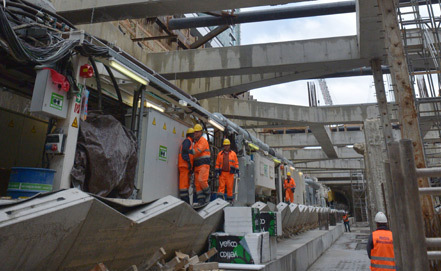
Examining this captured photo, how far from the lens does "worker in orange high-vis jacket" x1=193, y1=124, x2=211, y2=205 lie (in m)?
6.75

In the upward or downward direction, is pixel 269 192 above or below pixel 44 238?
above

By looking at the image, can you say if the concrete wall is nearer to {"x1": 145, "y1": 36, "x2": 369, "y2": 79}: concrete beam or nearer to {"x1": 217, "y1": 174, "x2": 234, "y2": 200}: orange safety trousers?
{"x1": 217, "y1": 174, "x2": 234, "y2": 200}: orange safety trousers

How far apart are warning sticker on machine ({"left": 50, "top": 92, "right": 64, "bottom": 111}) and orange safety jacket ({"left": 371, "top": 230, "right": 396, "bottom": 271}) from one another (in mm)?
4880

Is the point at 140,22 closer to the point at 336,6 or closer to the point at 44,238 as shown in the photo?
the point at 336,6

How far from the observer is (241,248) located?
17.9 ft

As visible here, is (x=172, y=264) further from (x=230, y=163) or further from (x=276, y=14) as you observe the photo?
(x=276, y=14)

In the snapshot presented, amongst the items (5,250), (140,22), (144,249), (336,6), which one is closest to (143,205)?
(144,249)

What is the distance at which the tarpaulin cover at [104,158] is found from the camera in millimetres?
4285

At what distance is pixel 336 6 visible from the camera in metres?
12.0

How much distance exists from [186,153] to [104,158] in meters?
2.24

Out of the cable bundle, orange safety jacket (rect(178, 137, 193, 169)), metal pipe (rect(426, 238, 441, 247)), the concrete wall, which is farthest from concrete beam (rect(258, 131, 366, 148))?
metal pipe (rect(426, 238, 441, 247))

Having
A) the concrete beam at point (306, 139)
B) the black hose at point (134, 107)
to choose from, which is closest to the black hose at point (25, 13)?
the black hose at point (134, 107)

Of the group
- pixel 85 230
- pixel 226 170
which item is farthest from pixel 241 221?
pixel 85 230

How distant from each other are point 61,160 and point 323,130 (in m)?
15.2
